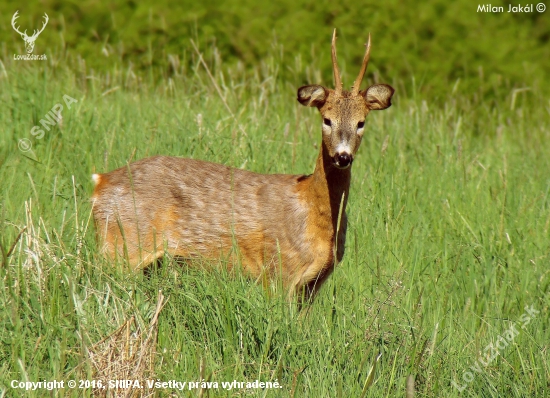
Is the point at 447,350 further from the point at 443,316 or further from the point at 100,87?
the point at 100,87

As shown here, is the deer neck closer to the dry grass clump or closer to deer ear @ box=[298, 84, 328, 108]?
deer ear @ box=[298, 84, 328, 108]

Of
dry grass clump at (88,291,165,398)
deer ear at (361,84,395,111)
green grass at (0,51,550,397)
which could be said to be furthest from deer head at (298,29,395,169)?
dry grass clump at (88,291,165,398)

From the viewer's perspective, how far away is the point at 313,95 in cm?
493

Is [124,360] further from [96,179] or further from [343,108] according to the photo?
[343,108]

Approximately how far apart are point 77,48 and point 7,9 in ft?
4.71

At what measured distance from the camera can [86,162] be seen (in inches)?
228

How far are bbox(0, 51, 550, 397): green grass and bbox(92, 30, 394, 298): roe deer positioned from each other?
173mm

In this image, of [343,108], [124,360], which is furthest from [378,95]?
[124,360]

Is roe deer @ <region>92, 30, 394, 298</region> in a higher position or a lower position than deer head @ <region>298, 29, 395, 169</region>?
lower

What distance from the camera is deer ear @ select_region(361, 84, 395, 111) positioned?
16.1ft

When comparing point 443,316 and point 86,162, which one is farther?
point 86,162

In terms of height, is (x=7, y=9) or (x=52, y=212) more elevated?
(x=7, y=9)

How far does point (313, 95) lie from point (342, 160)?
562mm

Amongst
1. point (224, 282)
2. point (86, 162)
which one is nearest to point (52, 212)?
point (86, 162)
